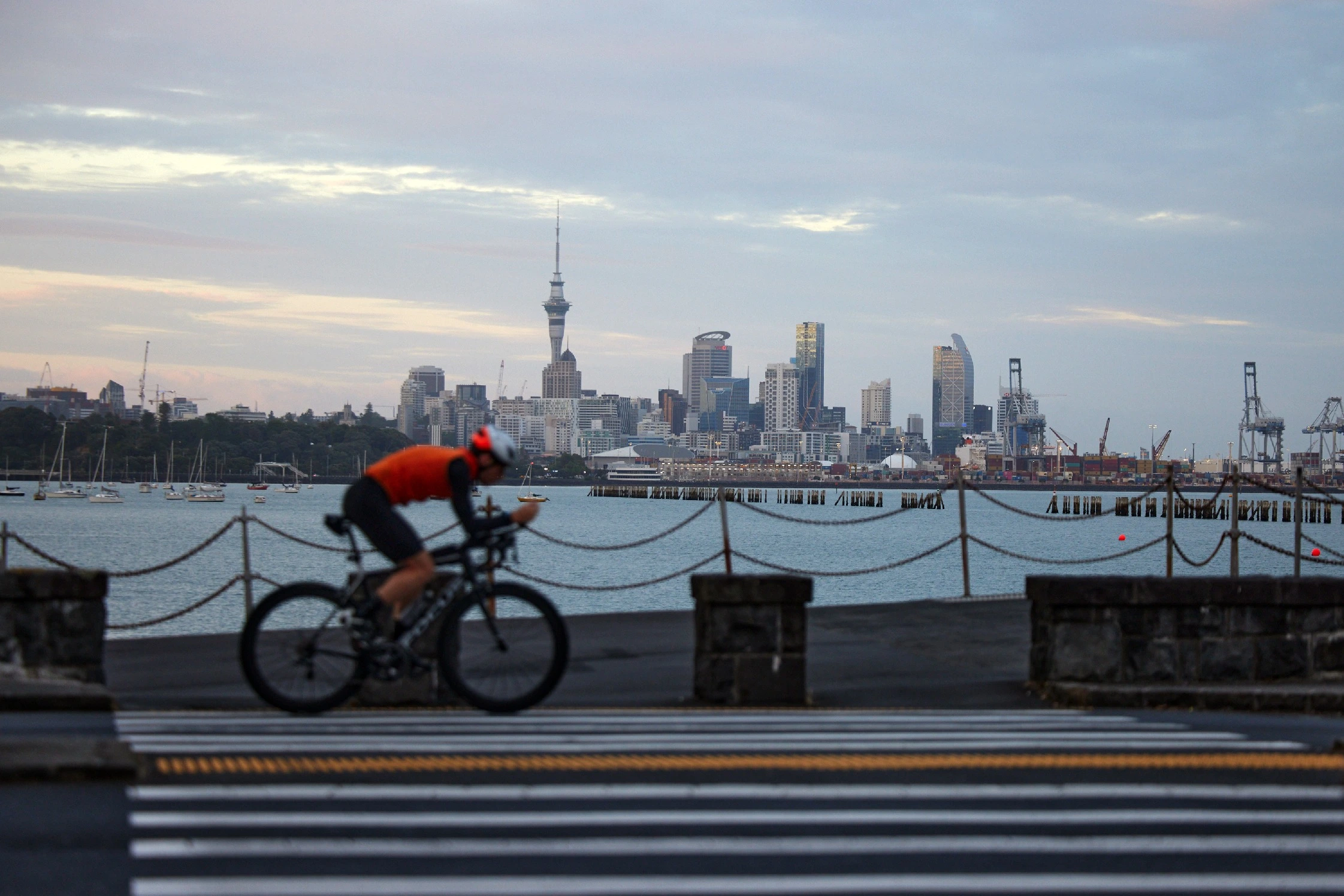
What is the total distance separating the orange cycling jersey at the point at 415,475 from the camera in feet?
27.0

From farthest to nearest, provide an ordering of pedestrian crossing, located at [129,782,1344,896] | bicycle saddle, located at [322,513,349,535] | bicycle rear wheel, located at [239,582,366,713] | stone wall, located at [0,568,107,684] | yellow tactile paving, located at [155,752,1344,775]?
stone wall, located at [0,568,107,684]
bicycle rear wheel, located at [239,582,366,713]
bicycle saddle, located at [322,513,349,535]
yellow tactile paving, located at [155,752,1344,775]
pedestrian crossing, located at [129,782,1344,896]

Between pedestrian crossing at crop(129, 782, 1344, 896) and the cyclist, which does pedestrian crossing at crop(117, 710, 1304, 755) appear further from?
pedestrian crossing at crop(129, 782, 1344, 896)

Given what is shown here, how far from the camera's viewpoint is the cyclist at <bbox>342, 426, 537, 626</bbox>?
26.8ft

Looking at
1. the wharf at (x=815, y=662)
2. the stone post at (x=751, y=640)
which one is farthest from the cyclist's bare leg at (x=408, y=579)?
the stone post at (x=751, y=640)

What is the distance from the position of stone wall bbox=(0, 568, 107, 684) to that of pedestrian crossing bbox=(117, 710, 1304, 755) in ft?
4.55

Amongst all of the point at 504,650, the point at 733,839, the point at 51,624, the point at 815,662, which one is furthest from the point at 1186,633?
the point at 51,624

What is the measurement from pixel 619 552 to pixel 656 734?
3177 inches

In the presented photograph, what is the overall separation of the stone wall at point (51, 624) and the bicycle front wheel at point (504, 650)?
285cm

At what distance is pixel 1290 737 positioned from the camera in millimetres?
7809

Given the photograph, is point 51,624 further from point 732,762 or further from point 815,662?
point 815,662

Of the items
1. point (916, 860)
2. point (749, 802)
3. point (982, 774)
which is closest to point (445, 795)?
point (749, 802)

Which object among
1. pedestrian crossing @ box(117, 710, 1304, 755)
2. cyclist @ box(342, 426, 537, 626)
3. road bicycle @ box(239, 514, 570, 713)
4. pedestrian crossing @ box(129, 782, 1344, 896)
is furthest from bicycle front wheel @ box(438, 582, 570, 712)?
pedestrian crossing @ box(129, 782, 1344, 896)

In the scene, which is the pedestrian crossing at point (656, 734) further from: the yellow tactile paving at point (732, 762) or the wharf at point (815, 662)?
the wharf at point (815, 662)

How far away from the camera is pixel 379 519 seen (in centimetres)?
Result: 816
